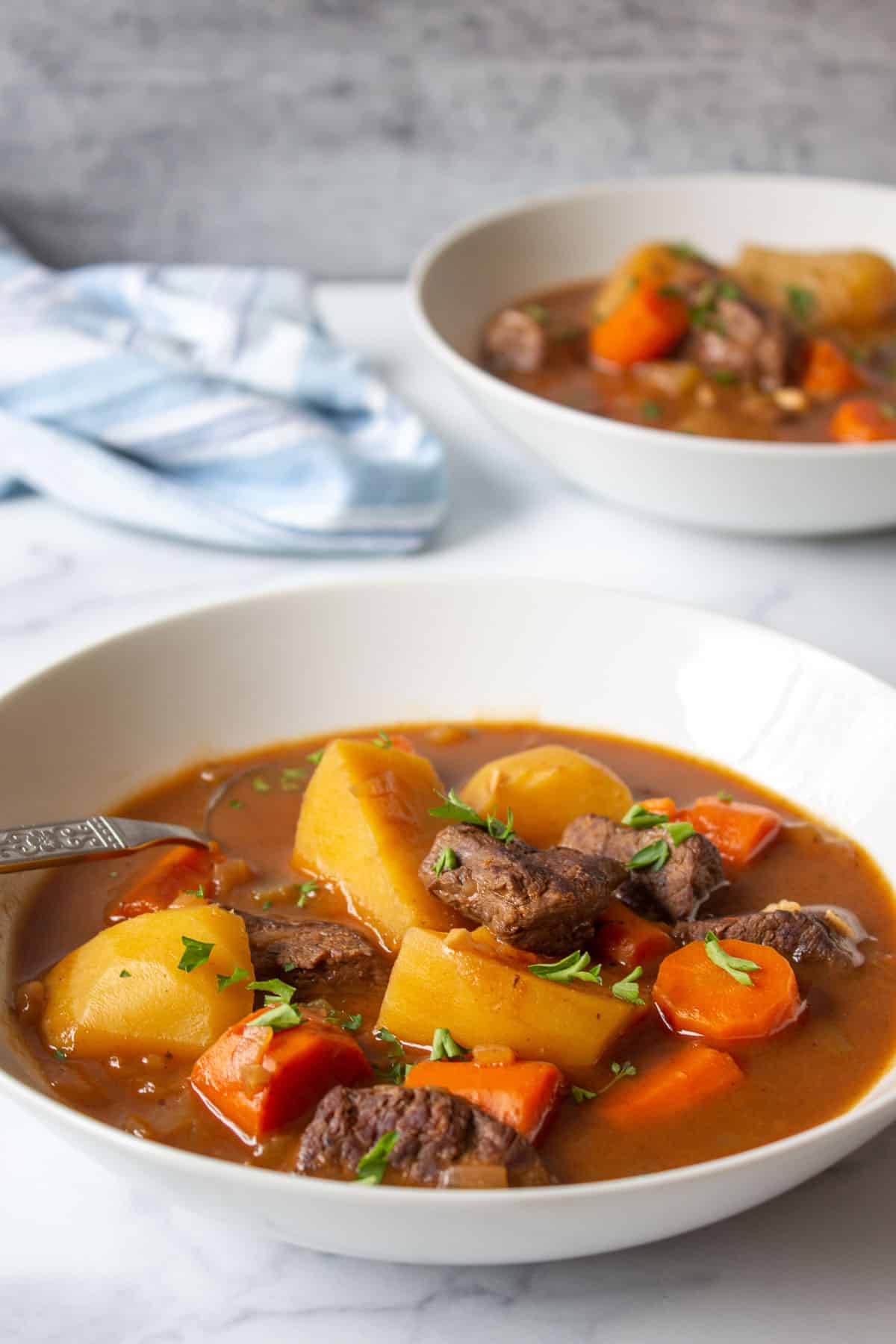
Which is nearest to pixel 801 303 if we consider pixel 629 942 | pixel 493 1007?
pixel 629 942

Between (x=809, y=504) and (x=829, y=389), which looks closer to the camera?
(x=809, y=504)

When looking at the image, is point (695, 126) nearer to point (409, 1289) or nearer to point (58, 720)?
point (58, 720)

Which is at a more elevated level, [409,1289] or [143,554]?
[409,1289]

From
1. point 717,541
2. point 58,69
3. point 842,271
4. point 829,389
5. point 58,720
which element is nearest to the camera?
point 58,720

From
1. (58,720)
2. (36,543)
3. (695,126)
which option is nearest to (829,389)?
(695,126)

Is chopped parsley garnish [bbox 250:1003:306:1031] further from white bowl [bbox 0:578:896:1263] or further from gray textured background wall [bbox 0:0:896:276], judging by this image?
gray textured background wall [bbox 0:0:896:276]

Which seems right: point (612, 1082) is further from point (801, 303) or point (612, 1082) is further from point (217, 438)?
point (801, 303)
